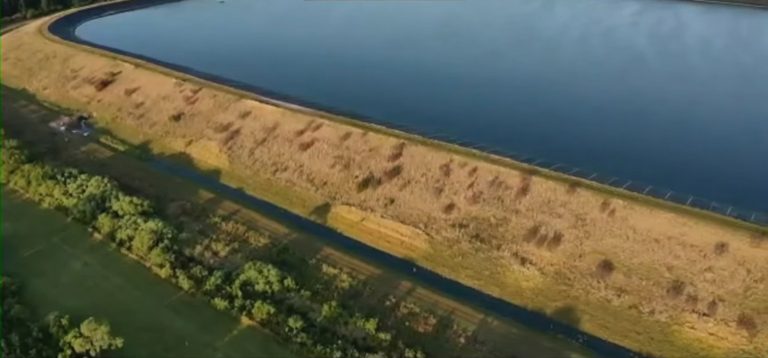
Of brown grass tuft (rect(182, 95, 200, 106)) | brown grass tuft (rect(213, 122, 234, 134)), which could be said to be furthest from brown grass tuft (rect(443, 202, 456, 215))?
brown grass tuft (rect(182, 95, 200, 106))

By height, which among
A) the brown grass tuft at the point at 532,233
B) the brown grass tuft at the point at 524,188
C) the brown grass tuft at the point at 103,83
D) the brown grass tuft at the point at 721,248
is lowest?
the brown grass tuft at the point at 103,83

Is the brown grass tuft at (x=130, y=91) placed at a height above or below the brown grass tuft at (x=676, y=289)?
below

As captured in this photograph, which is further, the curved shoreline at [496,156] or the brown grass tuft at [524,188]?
the brown grass tuft at [524,188]

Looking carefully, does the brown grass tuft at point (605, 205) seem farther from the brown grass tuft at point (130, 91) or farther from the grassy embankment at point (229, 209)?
the brown grass tuft at point (130, 91)

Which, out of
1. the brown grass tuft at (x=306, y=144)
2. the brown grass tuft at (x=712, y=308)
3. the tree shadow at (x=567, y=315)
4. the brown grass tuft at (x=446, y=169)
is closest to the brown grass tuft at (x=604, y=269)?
the tree shadow at (x=567, y=315)

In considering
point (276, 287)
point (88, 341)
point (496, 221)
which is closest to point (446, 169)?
point (496, 221)

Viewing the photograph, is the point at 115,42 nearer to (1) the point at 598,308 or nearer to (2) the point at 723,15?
(1) the point at 598,308

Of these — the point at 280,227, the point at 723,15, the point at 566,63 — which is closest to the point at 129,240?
the point at 280,227
